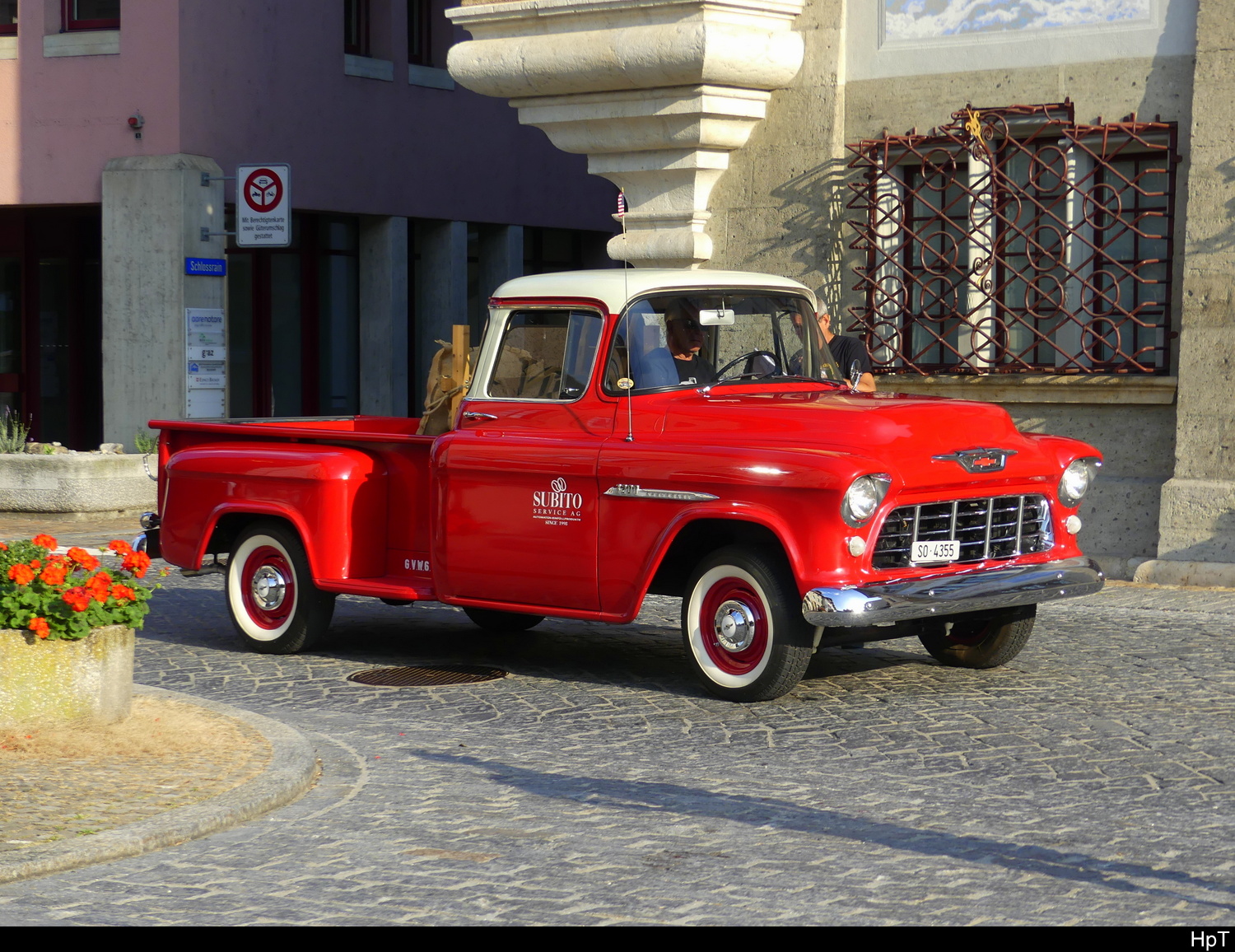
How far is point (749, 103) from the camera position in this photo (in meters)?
14.9

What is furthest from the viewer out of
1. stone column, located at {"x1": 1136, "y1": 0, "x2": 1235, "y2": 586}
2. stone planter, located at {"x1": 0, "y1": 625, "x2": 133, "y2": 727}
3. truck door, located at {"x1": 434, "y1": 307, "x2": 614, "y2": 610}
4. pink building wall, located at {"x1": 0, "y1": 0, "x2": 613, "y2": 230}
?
pink building wall, located at {"x1": 0, "y1": 0, "x2": 613, "y2": 230}

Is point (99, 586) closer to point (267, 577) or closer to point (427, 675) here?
point (427, 675)

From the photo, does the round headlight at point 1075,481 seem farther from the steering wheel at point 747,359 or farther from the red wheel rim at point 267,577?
the red wheel rim at point 267,577

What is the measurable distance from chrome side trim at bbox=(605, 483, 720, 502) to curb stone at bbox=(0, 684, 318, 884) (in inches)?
73.6

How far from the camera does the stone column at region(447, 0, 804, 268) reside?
46.8 feet

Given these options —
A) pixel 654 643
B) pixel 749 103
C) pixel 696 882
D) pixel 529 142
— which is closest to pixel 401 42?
pixel 529 142

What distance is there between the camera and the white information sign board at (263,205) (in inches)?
797

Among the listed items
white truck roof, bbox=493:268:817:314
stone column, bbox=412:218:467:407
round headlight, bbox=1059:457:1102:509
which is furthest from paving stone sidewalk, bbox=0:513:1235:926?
stone column, bbox=412:218:467:407

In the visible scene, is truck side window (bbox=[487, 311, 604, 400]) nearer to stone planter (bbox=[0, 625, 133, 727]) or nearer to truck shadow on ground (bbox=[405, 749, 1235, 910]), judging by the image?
truck shadow on ground (bbox=[405, 749, 1235, 910])

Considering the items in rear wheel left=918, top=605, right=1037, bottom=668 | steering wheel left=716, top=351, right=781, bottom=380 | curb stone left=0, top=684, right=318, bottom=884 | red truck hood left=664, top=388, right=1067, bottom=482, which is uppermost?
steering wheel left=716, top=351, right=781, bottom=380

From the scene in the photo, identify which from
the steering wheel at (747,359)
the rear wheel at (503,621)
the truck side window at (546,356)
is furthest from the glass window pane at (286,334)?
the steering wheel at (747,359)

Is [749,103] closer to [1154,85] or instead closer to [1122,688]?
[1154,85]

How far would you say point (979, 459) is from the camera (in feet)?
27.6

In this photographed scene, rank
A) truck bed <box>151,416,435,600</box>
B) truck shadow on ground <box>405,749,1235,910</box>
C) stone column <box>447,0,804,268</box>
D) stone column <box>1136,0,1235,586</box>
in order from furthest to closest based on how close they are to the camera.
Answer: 1. stone column <box>447,0,804,268</box>
2. stone column <box>1136,0,1235,586</box>
3. truck bed <box>151,416,435,600</box>
4. truck shadow on ground <box>405,749,1235,910</box>
